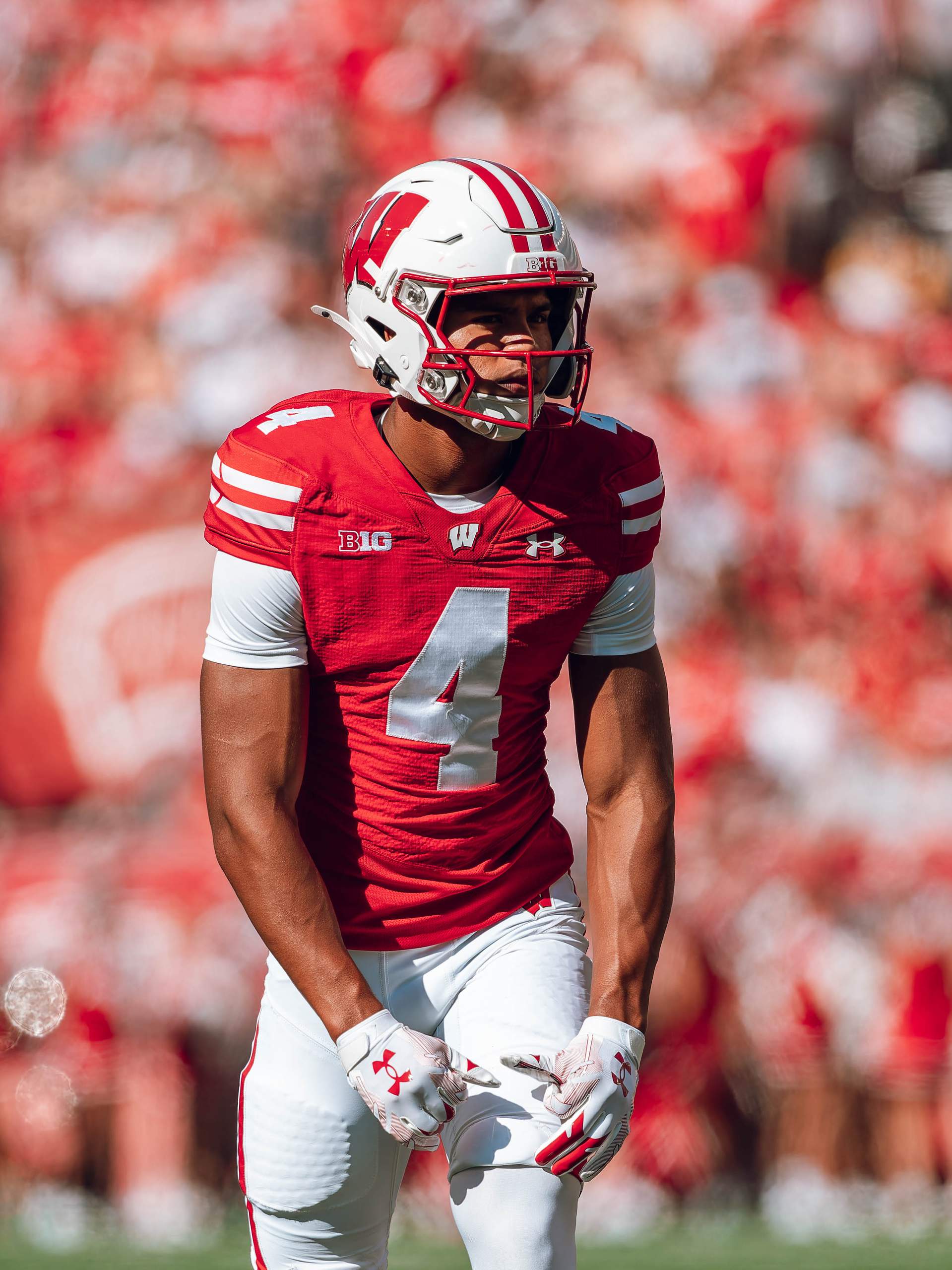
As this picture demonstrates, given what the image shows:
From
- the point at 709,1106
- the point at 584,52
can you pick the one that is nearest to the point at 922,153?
the point at 584,52

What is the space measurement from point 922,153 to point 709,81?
659 millimetres

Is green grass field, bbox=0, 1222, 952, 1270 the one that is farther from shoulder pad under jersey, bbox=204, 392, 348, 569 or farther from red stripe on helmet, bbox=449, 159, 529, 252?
red stripe on helmet, bbox=449, 159, 529, 252

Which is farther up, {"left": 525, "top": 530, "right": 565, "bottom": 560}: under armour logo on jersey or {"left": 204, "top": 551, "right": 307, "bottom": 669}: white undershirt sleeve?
{"left": 525, "top": 530, "right": 565, "bottom": 560}: under armour logo on jersey

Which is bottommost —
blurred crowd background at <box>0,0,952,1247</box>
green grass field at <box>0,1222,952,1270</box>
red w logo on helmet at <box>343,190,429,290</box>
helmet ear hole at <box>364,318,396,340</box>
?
green grass field at <box>0,1222,952,1270</box>

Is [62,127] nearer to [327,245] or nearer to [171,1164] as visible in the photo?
[327,245]

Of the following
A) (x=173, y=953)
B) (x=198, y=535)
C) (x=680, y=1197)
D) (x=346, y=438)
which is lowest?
(x=680, y=1197)

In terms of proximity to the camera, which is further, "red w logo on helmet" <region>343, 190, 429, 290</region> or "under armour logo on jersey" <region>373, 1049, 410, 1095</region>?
"red w logo on helmet" <region>343, 190, 429, 290</region>

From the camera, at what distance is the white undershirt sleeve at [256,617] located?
1.94 m

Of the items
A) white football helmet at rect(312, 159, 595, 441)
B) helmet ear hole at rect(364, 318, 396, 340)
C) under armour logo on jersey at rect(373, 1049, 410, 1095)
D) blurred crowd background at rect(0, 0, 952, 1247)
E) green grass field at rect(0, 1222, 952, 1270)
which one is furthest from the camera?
blurred crowd background at rect(0, 0, 952, 1247)

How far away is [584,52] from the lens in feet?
17.4

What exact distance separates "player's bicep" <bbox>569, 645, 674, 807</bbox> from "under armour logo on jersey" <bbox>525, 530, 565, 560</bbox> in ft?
0.53

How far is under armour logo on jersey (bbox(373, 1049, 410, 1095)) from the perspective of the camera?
72.0 inches

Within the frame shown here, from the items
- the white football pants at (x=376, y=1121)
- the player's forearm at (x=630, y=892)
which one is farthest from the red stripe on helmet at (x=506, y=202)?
the white football pants at (x=376, y=1121)

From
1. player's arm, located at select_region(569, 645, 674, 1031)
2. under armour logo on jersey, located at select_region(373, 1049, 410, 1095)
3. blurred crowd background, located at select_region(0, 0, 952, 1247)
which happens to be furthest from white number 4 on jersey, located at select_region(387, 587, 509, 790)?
blurred crowd background, located at select_region(0, 0, 952, 1247)
